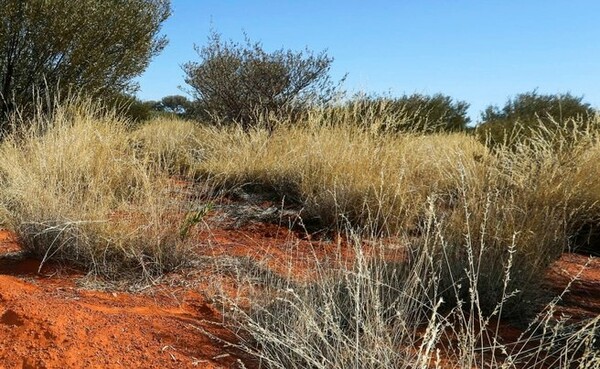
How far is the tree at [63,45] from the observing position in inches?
324

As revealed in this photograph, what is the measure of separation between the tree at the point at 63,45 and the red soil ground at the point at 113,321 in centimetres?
511

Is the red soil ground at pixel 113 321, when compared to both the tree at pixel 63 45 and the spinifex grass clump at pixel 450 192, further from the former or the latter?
the tree at pixel 63 45

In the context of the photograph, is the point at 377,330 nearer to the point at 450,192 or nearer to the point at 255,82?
the point at 450,192

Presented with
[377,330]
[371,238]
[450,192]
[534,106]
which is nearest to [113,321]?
[377,330]

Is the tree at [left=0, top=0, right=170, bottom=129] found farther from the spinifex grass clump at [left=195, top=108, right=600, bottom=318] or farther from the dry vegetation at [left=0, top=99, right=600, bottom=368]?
the spinifex grass clump at [left=195, top=108, right=600, bottom=318]

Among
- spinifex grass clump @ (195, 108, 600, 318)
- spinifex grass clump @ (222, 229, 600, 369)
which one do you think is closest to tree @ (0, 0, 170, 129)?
spinifex grass clump @ (195, 108, 600, 318)

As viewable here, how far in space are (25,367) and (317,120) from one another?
581cm

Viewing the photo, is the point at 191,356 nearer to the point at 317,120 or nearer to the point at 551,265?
the point at 551,265

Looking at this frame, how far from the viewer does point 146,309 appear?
319 centimetres

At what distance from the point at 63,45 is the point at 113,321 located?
6860 millimetres

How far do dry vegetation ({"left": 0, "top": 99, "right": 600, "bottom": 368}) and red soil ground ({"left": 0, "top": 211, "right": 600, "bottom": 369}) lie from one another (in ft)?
0.64

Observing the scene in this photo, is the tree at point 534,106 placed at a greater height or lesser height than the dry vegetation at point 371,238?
greater

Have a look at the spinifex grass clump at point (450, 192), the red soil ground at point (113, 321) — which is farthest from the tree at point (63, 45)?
the red soil ground at point (113, 321)

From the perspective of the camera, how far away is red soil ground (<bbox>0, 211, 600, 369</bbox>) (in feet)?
8.27
